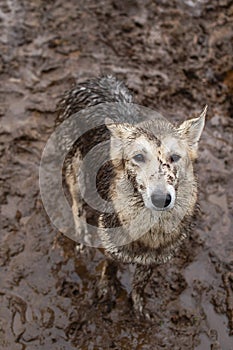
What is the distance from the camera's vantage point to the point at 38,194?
701cm

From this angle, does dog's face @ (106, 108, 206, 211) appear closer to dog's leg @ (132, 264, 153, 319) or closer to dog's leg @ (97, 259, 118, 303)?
dog's leg @ (132, 264, 153, 319)

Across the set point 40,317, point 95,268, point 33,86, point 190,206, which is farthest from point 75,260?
point 33,86

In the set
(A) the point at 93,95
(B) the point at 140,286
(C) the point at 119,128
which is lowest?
(B) the point at 140,286

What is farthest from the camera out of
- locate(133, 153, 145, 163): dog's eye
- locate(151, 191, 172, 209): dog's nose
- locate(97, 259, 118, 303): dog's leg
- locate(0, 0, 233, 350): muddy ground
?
locate(97, 259, 118, 303): dog's leg

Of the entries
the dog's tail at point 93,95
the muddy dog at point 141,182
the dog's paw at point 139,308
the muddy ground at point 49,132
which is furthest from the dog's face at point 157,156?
the muddy ground at point 49,132

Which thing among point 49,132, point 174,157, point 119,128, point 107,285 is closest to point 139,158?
point 174,157

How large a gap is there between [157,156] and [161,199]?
426 millimetres

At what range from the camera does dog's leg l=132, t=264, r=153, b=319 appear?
5.69 m

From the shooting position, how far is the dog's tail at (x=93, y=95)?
19.6 feet

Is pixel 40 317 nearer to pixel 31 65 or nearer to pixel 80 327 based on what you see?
pixel 80 327

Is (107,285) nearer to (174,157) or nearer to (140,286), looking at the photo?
(140,286)

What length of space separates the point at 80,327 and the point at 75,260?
0.86 metres

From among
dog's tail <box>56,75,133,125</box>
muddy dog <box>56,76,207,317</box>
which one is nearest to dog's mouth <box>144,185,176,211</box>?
muddy dog <box>56,76,207,317</box>

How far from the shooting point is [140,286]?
5867 mm
